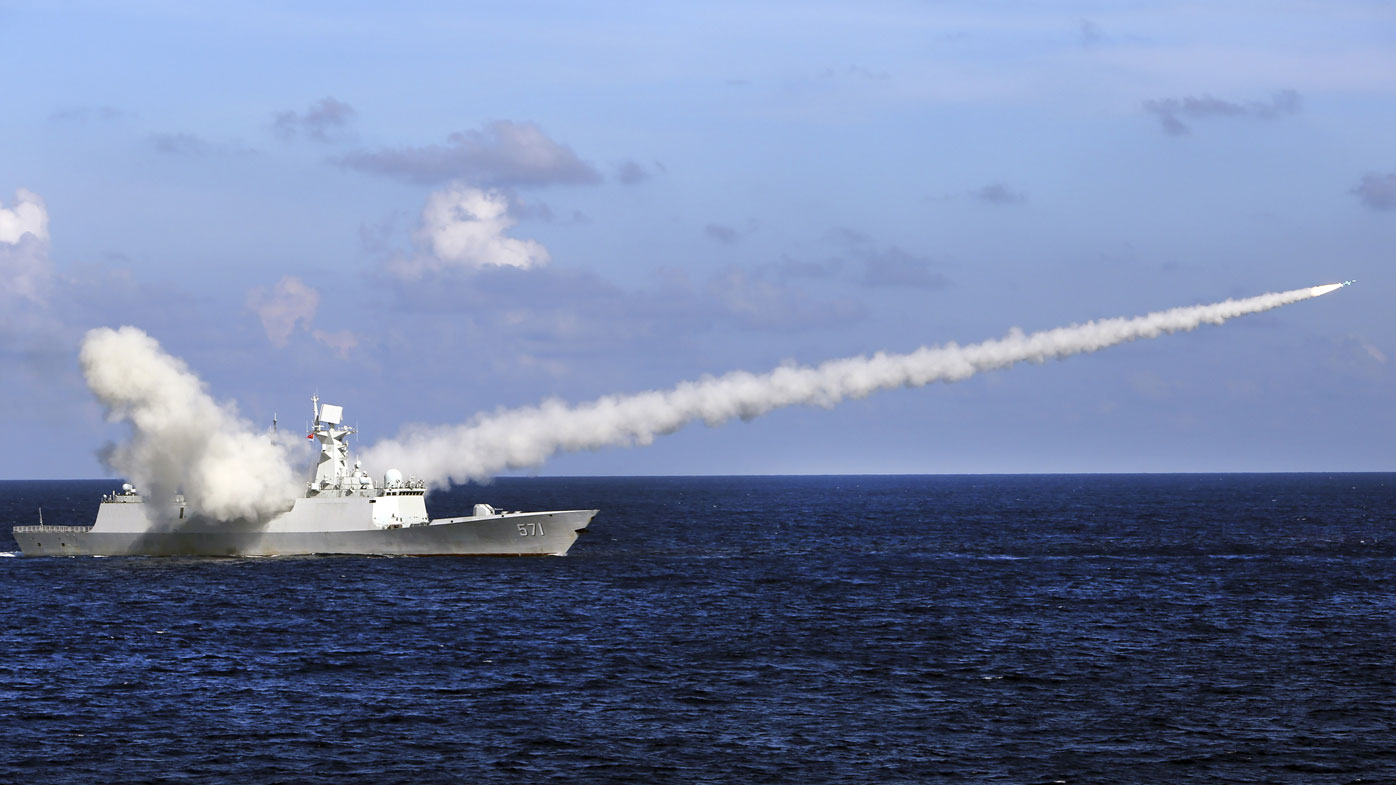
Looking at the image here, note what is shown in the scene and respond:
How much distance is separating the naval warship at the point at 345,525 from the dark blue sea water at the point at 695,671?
1.60m

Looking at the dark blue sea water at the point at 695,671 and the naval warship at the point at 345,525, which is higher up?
the naval warship at the point at 345,525

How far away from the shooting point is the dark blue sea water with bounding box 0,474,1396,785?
1222 inches

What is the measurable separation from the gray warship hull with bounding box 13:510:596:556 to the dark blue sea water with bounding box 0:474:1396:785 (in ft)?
4.74

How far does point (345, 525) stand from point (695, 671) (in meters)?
38.3

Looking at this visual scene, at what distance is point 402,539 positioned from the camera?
7481 centimetres

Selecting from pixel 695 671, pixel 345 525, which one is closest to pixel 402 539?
pixel 345 525

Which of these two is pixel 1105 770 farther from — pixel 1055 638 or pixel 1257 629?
pixel 1257 629

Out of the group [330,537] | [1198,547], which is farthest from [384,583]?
[1198,547]

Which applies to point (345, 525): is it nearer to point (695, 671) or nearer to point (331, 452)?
point (331, 452)

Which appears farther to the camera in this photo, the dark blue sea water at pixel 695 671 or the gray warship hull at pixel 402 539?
the gray warship hull at pixel 402 539

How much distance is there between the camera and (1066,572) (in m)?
72.2

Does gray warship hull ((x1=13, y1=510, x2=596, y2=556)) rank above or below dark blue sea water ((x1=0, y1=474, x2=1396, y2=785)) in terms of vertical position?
above

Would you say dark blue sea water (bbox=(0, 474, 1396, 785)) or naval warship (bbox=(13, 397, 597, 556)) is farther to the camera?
naval warship (bbox=(13, 397, 597, 556))

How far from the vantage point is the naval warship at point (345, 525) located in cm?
7444
